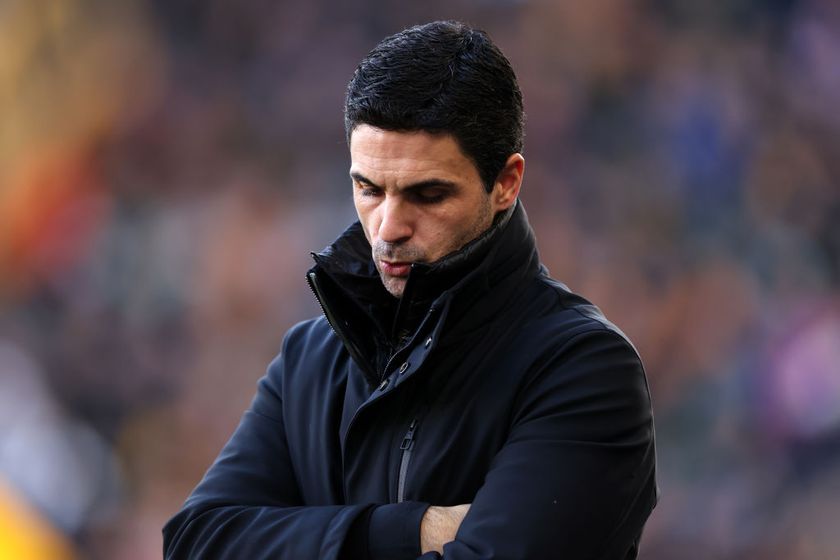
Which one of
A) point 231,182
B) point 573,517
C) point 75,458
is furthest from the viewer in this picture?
point 231,182

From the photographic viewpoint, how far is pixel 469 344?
7.45 feet

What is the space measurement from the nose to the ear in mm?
188

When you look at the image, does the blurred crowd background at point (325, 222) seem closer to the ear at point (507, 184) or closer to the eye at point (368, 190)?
the ear at point (507, 184)

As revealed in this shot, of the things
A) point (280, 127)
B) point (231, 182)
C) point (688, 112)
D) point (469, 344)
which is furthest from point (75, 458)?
point (469, 344)

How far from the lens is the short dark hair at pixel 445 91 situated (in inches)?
85.5

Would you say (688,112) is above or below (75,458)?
above

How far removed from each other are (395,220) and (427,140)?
0.16 metres

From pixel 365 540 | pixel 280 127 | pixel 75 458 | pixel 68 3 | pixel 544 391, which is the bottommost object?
pixel 75 458

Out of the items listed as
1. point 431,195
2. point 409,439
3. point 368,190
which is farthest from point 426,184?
point 409,439

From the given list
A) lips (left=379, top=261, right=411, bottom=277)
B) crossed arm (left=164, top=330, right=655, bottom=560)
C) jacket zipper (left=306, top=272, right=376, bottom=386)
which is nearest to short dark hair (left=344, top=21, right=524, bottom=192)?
lips (left=379, top=261, right=411, bottom=277)

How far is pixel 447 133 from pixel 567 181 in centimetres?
487

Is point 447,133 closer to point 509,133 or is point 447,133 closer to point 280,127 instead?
point 509,133

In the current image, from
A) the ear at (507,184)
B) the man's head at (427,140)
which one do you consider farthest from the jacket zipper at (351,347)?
the ear at (507,184)

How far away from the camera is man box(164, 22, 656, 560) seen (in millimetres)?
2078
